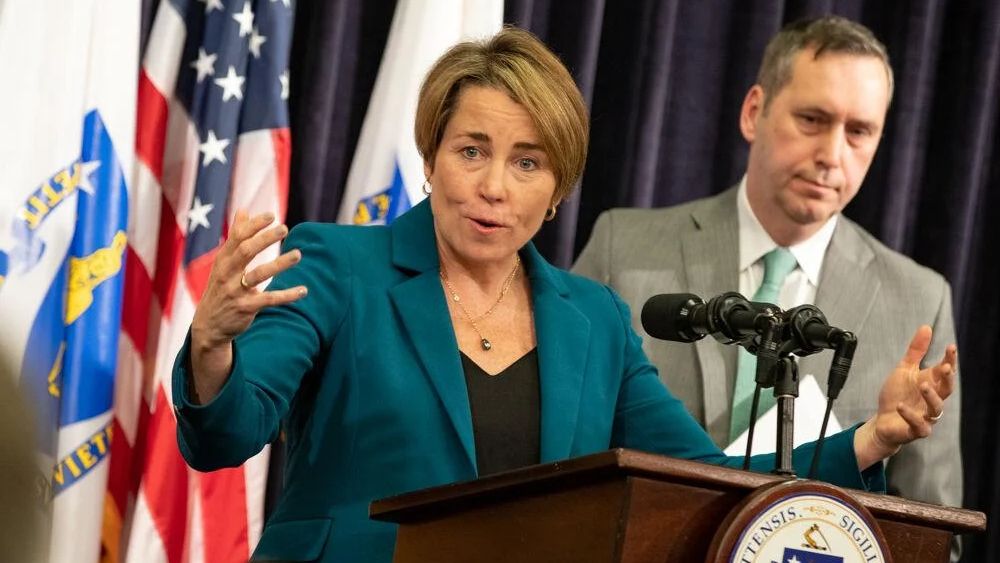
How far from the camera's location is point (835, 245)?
147 inches

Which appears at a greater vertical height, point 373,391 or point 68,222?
point 68,222

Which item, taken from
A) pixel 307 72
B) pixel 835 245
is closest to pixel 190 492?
pixel 307 72

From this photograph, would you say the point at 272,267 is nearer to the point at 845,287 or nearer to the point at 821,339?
the point at 821,339

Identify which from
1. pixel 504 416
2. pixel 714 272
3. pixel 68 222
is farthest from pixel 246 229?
pixel 714 272

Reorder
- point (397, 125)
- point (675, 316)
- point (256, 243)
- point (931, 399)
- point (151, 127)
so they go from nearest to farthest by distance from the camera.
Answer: point (256, 243), point (675, 316), point (931, 399), point (151, 127), point (397, 125)

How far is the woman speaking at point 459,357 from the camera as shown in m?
1.95

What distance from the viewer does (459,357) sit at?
2072 millimetres

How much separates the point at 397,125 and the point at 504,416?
179cm

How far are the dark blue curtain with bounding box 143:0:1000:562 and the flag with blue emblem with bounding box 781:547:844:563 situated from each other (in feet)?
8.77

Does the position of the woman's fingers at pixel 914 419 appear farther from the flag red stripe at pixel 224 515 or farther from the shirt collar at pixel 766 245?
the flag red stripe at pixel 224 515

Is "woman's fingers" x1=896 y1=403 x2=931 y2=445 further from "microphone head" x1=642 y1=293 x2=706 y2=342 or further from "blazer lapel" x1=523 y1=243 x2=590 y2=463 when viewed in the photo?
"blazer lapel" x1=523 y1=243 x2=590 y2=463

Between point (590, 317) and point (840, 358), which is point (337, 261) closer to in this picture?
point (590, 317)

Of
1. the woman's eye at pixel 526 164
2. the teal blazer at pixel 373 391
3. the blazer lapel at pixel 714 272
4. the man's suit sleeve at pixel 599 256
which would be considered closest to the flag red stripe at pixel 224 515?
the man's suit sleeve at pixel 599 256

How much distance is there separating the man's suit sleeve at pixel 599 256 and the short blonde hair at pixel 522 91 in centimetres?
135
